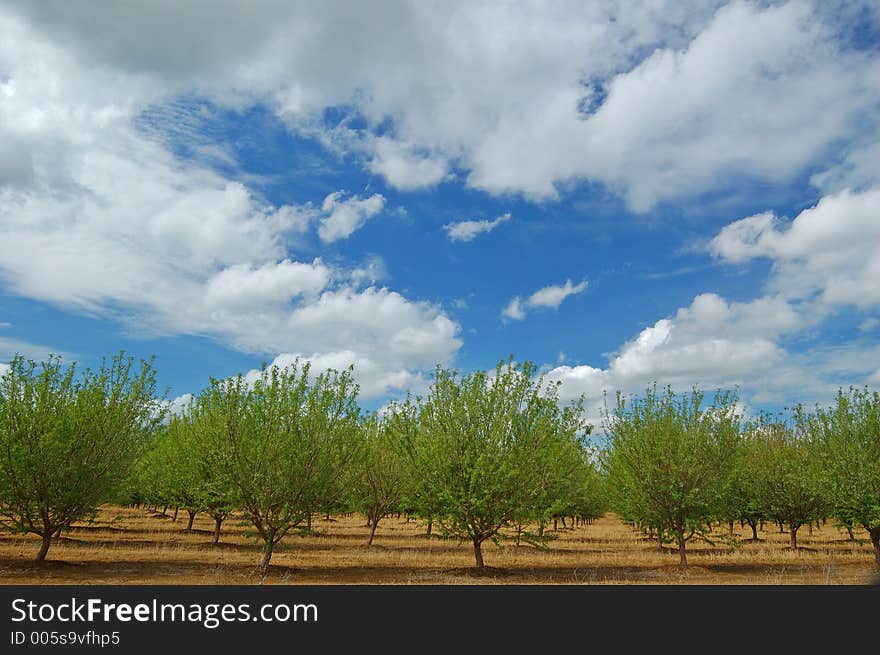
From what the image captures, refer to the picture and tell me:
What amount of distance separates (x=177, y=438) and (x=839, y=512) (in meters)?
35.4

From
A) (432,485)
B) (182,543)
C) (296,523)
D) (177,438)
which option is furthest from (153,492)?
(432,485)

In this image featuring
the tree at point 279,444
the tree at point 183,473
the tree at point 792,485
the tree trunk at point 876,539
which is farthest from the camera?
the tree at point 792,485

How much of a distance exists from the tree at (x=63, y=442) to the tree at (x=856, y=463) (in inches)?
1181

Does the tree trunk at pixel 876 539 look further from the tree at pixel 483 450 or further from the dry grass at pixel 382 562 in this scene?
the tree at pixel 483 450

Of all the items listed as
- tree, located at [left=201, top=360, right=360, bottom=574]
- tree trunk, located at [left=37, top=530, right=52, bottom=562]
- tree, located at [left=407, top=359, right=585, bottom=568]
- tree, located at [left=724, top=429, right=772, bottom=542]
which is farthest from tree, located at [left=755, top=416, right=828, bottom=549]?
tree trunk, located at [left=37, top=530, right=52, bottom=562]

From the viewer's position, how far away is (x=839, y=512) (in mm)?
27969

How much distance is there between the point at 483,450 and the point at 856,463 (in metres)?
17.7

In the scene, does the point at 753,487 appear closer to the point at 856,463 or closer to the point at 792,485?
the point at 792,485

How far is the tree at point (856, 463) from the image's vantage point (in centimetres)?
2570

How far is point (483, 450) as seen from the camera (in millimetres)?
22219

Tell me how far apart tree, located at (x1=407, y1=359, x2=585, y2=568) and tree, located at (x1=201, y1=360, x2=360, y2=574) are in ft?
10.7

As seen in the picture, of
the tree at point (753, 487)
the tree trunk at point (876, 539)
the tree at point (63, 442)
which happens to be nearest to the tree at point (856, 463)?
the tree trunk at point (876, 539)

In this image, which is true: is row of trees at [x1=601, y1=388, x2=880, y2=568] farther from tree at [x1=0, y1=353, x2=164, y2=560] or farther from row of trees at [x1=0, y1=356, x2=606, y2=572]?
tree at [x1=0, y1=353, x2=164, y2=560]

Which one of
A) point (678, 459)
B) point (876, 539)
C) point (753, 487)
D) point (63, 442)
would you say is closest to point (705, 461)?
point (678, 459)
